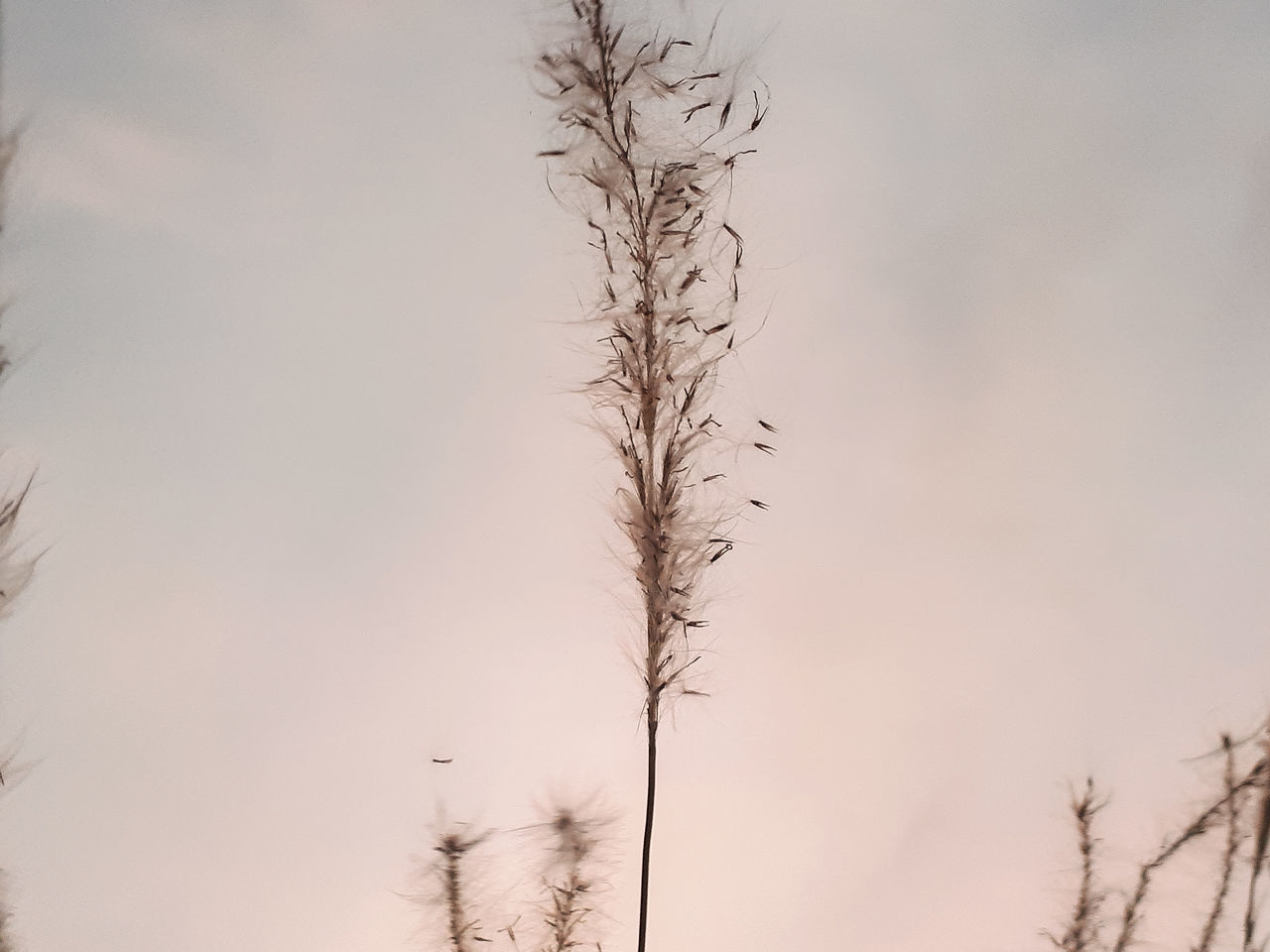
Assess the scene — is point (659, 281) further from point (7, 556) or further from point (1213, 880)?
point (1213, 880)

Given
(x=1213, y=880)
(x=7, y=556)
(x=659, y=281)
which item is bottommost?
(x=1213, y=880)

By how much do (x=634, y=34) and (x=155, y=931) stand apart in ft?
4.67

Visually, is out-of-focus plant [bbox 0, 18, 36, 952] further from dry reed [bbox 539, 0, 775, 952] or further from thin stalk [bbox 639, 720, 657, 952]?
thin stalk [bbox 639, 720, 657, 952]

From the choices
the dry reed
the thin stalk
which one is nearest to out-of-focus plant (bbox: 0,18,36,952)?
the dry reed

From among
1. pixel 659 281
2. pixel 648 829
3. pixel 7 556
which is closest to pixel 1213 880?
pixel 648 829

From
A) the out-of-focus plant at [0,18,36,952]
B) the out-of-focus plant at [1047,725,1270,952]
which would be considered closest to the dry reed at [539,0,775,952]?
the out-of-focus plant at [1047,725,1270,952]

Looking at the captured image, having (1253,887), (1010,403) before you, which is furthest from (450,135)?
(1253,887)

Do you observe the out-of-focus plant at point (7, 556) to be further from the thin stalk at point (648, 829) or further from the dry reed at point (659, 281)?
the thin stalk at point (648, 829)

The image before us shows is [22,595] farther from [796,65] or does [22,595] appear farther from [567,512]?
[796,65]

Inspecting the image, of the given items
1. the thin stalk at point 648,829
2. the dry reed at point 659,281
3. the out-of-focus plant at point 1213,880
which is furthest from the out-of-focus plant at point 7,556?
the out-of-focus plant at point 1213,880

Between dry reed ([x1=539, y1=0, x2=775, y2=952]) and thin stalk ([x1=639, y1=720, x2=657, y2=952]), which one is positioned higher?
dry reed ([x1=539, y1=0, x2=775, y2=952])

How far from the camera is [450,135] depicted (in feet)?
2.97

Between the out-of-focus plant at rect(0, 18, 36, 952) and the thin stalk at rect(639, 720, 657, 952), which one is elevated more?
the out-of-focus plant at rect(0, 18, 36, 952)

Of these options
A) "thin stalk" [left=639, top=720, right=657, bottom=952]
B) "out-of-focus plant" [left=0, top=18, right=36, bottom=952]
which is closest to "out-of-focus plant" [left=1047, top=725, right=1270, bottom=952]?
"thin stalk" [left=639, top=720, right=657, bottom=952]
